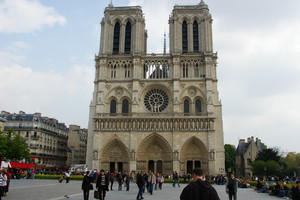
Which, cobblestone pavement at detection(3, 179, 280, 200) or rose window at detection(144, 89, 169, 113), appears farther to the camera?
rose window at detection(144, 89, 169, 113)

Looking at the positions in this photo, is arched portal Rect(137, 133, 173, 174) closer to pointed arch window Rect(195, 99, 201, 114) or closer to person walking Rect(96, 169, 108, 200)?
pointed arch window Rect(195, 99, 201, 114)

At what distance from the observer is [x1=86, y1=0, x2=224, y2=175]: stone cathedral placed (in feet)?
122

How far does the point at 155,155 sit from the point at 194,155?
501cm

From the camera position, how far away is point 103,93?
4034cm

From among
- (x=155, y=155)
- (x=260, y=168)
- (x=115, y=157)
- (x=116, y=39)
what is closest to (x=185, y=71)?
(x=116, y=39)

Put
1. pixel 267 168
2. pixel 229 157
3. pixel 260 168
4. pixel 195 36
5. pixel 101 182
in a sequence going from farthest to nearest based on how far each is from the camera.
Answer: pixel 229 157
pixel 195 36
pixel 260 168
pixel 267 168
pixel 101 182

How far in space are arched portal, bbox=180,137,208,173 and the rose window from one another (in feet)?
20.1

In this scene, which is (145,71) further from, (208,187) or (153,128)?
(208,187)

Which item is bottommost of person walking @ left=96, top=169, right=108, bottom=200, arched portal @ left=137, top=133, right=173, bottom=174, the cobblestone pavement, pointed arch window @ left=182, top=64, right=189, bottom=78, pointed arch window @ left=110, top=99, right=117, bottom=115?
the cobblestone pavement

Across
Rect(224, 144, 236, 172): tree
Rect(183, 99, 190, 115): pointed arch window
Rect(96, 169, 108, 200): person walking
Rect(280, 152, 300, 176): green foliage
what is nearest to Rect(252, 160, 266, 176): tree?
Rect(280, 152, 300, 176): green foliage

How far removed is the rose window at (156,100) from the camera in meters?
40.2

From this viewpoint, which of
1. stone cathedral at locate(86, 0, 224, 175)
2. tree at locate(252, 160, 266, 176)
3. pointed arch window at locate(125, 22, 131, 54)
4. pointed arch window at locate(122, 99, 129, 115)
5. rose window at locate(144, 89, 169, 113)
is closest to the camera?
stone cathedral at locate(86, 0, 224, 175)

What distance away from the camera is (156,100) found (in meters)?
40.6

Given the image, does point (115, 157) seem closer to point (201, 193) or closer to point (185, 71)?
point (185, 71)
